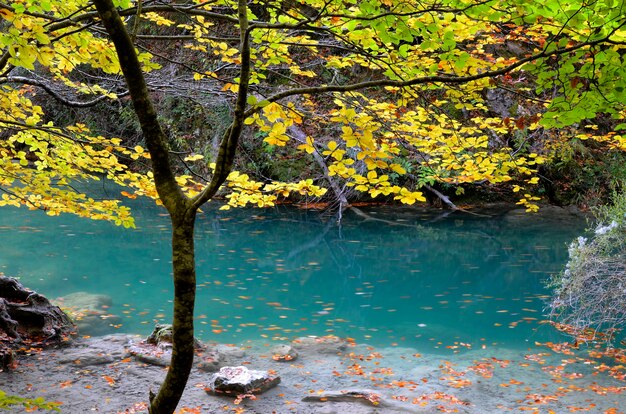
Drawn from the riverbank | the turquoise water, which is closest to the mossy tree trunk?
the riverbank

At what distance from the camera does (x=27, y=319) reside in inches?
252

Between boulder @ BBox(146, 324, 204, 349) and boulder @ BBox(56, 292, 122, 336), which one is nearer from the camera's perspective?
boulder @ BBox(146, 324, 204, 349)

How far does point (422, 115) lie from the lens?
3.71 metres

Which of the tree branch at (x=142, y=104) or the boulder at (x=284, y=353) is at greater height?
the tree branch at (x=142, y=104)

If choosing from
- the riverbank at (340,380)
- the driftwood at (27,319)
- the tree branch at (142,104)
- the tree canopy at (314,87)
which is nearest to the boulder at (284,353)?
the riverbank at (340,380)

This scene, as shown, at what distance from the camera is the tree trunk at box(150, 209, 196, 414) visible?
216 centimetres

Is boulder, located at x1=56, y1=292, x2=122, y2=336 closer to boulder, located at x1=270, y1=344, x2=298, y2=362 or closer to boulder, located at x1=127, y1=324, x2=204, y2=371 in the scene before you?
boulder, located at x1=127, y1=324, x2=204, y2=371

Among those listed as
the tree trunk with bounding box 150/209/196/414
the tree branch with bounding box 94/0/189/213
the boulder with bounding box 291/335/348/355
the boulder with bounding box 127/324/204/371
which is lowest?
the boulder with bounding box 291/335/348/355

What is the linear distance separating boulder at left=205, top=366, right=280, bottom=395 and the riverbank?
7 centimetres

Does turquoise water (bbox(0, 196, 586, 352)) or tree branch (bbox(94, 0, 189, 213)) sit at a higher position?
tree branch (bbox(94, 0, 189, 213))

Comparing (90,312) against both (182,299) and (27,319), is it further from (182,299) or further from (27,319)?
(182,299)

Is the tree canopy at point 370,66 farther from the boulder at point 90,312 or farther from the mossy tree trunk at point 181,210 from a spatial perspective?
the boulder at point 90,312

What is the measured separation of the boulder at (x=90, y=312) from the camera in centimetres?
723

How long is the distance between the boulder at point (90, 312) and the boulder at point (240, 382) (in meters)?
2.43
